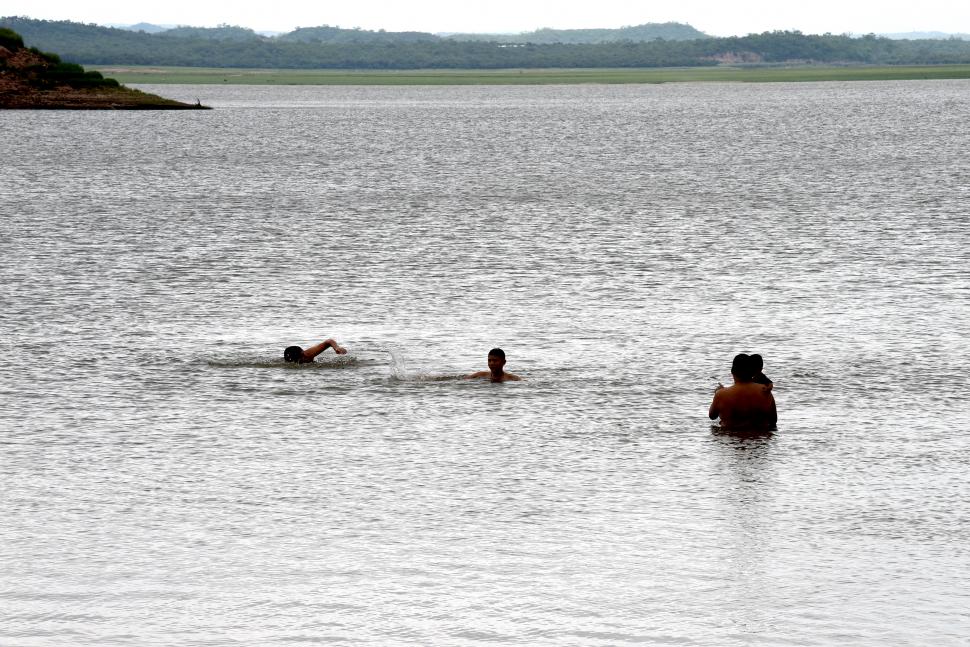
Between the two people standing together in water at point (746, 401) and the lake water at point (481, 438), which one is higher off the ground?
the two people standing together in water at point (746, 401)

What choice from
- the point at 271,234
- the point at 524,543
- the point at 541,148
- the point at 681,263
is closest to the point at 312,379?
the point at 524,543

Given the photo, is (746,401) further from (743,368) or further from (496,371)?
(496,371)

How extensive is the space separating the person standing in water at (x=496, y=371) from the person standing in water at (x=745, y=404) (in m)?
5.14

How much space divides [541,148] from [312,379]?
355ft

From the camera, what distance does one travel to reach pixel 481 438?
25562mm

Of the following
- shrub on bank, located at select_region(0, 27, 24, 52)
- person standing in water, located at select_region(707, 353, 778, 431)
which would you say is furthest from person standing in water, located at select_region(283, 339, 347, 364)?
shrub on bank, located at select_region(0, 27, 24, 52)

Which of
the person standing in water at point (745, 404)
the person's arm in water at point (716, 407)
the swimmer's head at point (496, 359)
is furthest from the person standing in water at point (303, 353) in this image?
the person standing in water at point (745, 404)

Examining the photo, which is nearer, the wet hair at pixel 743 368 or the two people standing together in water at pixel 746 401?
the wet hair at pixel 743 368

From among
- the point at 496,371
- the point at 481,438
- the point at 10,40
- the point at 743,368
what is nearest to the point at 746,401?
the point at 743,368

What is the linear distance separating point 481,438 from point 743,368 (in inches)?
181

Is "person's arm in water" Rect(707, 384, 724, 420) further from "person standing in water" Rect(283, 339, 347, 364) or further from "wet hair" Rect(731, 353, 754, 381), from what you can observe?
"person standing in water" Rect(283, 339, 347, 364)

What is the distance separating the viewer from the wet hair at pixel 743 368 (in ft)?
82.1

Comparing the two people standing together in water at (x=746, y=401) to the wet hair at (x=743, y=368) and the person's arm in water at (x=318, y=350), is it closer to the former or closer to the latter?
the wet hair at (x=743, y=368)

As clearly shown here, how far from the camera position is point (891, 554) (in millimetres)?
18781
